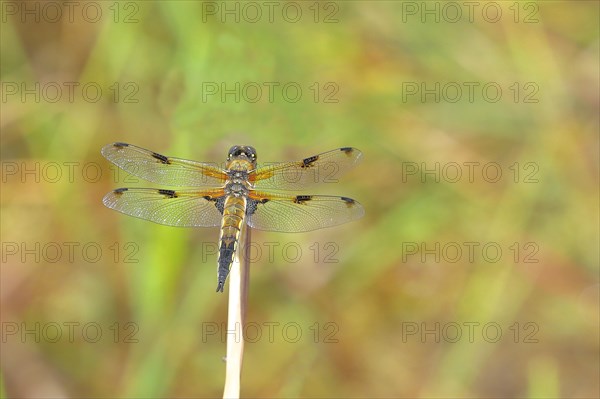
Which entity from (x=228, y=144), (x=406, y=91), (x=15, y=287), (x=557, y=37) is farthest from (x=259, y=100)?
(x=557, y=37)

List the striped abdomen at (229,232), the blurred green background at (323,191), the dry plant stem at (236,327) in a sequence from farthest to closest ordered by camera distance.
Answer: the blurred green background at (323,191)
the striped abdomen at (229,232)
the dry plant stem at (236,327)

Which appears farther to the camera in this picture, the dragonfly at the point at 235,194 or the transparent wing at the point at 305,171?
the transparent wing at the point at 305,171

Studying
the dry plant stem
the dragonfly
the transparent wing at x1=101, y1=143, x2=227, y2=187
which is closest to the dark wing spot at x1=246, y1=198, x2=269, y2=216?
the dragonfly

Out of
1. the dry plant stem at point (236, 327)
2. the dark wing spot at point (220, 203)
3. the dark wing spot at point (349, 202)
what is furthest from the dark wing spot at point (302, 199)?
the dry plant stem at point (236, 327)

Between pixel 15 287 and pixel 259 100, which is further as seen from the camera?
pixel 259 100

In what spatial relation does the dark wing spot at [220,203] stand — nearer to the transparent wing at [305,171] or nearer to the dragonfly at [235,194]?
the dragonfly at [235,194]

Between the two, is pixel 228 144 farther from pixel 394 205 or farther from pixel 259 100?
pixel 394 205
